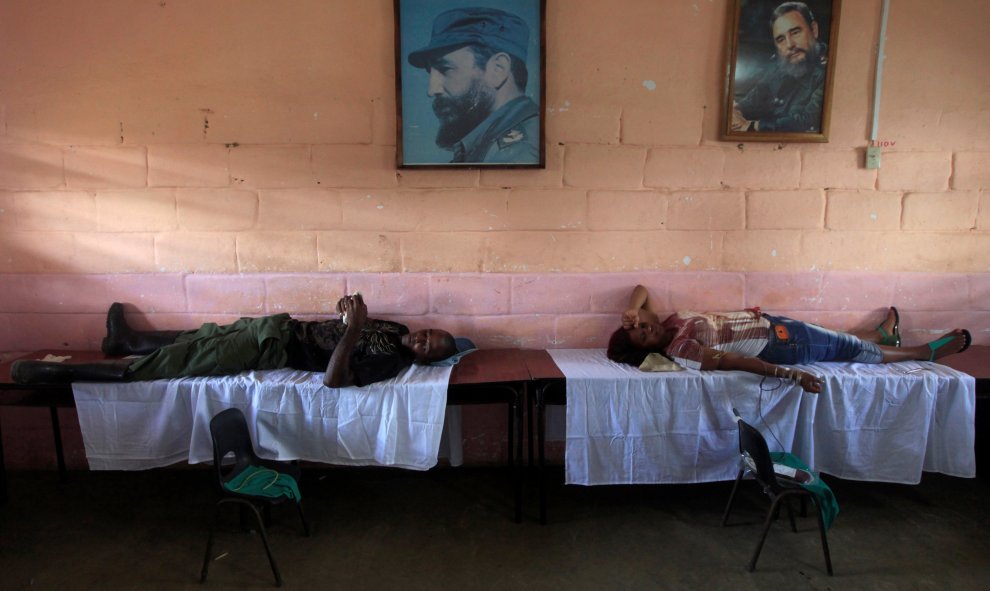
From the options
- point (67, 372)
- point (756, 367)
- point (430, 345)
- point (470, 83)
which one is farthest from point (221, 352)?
point (756, 367)

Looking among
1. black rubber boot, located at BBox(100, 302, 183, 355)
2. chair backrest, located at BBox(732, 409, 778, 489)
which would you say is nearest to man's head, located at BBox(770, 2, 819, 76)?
chair backrest, located at BBox(732, 409, 778, 489)

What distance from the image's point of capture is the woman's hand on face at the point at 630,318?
2736 millimetres

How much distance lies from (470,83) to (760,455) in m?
2.10

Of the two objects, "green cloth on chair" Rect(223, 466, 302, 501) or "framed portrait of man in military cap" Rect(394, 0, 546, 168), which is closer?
"green cloth on chair" Rect(223, 466, 302, 501)

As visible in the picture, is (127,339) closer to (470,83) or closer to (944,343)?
(470,83)

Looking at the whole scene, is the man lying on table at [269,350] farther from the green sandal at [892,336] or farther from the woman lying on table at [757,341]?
the green sandal at [892,336]

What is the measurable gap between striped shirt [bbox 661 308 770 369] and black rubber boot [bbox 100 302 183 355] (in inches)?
98.3

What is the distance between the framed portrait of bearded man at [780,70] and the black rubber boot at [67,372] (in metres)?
3.08

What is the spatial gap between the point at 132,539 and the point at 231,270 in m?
1.30

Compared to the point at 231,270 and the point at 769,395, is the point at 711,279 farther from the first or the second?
the point at 231,270

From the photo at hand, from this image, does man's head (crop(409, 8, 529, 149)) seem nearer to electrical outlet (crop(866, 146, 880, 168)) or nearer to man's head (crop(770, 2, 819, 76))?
man's head (crop(770, 2, 819, 76))

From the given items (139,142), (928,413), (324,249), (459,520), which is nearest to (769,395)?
(928,413)

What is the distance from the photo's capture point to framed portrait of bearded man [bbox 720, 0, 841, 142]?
2.79 meters

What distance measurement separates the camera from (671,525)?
8.16 feet
